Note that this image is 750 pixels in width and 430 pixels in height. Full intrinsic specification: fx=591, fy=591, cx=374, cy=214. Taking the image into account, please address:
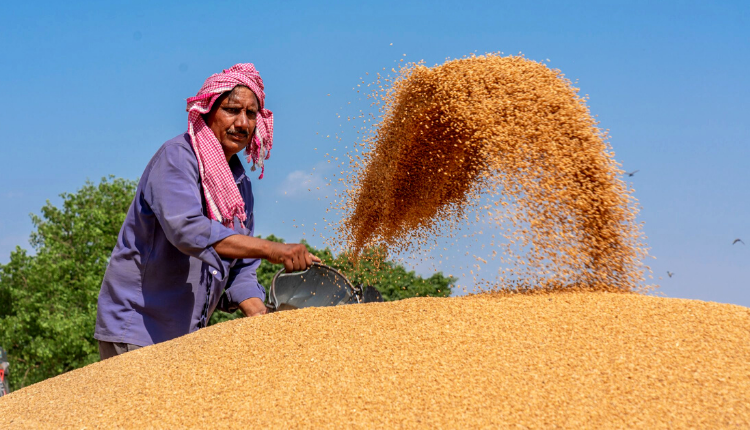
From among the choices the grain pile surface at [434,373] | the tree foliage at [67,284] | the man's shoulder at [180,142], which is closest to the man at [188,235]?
the man's shoulder at [180,142]

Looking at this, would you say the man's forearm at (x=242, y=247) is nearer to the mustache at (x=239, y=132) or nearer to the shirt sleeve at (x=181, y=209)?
the shirt sleeve at (x=181, y=209)

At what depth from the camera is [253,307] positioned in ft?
11.3

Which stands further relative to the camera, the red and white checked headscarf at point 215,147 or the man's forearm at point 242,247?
the red and white checked headscarf at point 215,147

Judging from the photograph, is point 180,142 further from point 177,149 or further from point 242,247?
point 242,247

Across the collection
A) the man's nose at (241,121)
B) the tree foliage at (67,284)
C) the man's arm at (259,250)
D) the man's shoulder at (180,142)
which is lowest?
the man's arm at (259,250)

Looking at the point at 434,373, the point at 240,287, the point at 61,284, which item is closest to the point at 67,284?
the point at 61,284

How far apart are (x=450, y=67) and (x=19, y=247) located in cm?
1632

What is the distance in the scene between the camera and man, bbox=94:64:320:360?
2.71 m

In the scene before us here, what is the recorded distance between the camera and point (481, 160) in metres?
3.85

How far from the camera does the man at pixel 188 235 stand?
2.71 m

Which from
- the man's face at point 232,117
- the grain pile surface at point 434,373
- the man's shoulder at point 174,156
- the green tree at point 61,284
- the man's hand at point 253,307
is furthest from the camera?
the green tree at point 61,284

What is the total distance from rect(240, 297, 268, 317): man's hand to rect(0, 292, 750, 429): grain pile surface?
355 mm

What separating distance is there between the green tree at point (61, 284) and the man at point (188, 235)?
11.8m

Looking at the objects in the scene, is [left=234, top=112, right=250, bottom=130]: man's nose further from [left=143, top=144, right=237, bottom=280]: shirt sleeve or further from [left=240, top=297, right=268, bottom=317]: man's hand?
[left=240, top=297, right=268, bottom=317]: man's hand
